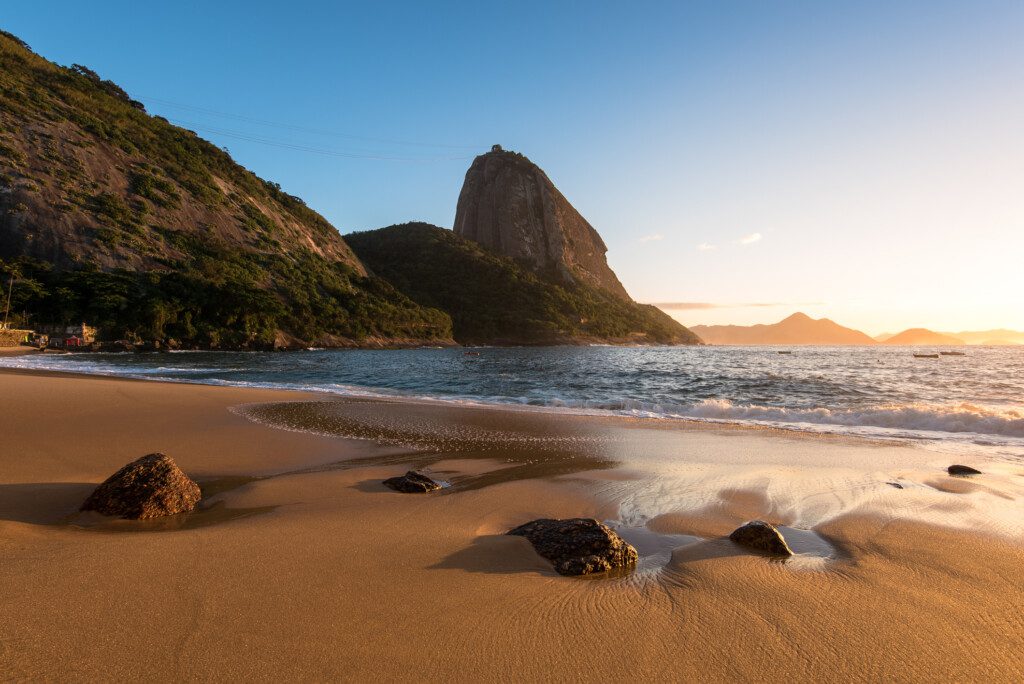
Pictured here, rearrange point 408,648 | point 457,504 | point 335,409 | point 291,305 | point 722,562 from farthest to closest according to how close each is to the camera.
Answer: point 291,305 → point 335,409 → point 457,504 → point 722,562 → point 408,648

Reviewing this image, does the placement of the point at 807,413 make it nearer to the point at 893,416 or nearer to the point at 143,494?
the point at 893,416

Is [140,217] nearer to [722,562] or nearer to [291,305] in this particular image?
[291,305]

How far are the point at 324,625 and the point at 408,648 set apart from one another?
52cm

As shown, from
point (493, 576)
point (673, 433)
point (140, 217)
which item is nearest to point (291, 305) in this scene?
point (140, 217)

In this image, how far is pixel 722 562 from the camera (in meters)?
3.62

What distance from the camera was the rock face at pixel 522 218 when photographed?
6944 inches

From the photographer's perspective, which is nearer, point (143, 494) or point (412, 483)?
point (143, 494)

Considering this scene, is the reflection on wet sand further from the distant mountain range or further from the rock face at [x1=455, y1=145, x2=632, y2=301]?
the rock face at [x1=455, y1=145, x2=632, y2=301]

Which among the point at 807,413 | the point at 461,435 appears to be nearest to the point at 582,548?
the point at 461,435

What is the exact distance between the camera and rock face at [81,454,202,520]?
13.8ft

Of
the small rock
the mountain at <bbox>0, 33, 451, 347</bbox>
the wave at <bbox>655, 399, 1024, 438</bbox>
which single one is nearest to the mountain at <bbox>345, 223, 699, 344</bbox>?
the mountain at <bbox>0, 33, 451, 347</bbox>

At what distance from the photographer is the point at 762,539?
152 inches

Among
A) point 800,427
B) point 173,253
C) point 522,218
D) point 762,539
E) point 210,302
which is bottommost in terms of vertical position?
point 800,427

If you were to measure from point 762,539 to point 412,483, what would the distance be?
11.8 ft
